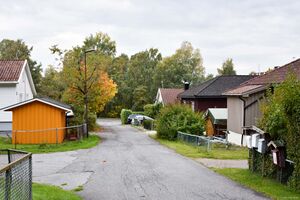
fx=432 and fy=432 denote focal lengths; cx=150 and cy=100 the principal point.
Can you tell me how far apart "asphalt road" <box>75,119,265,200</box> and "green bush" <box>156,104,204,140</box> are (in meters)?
10.7

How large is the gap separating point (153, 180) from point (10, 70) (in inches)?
991

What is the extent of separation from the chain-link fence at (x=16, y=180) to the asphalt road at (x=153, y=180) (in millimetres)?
3323

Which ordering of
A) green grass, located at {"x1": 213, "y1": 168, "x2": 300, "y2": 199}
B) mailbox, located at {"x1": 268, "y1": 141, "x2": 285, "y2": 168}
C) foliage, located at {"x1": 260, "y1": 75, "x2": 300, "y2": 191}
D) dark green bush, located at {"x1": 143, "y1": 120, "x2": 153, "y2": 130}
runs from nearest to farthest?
green grass, located at {"x1": 213, "y1": 168, "x2": 300, "y2": 199}
foliage, located at {"x1": 260, "y1": 75, "x2": 300, "y2": 191}
mailbox, located at {"x1": 268, "y1": 141, "x2": 285, "y2": 168}
dark green bush, located at {"x1": 143, "y1": 120, "x2": 153, "y2": 130}

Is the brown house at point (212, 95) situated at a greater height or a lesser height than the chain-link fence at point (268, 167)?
greater

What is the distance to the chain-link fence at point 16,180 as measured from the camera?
6.23 meters

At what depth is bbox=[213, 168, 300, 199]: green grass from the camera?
11.3 metres

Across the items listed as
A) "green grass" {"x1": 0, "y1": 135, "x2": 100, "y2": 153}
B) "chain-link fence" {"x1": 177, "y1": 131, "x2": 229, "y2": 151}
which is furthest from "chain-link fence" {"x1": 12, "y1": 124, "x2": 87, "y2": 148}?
"chain-link fence" {"x1": 177, "y1": 131, "x2": 229, "y2": 151}

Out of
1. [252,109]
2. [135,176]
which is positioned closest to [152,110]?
[252,109]

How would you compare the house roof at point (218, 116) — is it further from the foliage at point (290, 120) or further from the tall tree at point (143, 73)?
the tall tree at point (143, 73)

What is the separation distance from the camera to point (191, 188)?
1256cm

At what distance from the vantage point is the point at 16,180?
7.07m

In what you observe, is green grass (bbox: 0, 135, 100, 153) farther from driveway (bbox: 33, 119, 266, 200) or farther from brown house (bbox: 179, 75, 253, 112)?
brown house (bbox: 179, 75, 253, 112)

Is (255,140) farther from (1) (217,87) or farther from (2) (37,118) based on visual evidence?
(1) (217,87)

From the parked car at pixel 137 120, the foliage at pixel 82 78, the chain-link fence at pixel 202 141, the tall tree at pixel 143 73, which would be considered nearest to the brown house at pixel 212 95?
the foliage at pixel 82 78
